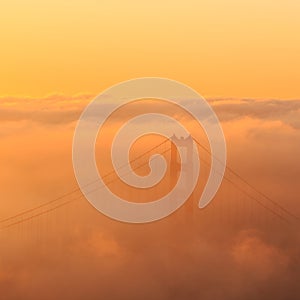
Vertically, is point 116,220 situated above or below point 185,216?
below

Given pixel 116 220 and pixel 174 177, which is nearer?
pixel 174 177

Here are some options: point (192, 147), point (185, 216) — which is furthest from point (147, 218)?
point (192, 147)

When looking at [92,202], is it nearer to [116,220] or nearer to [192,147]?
[116,220]

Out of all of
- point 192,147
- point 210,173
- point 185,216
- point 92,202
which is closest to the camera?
point 192,147

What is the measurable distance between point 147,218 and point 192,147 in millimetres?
12407

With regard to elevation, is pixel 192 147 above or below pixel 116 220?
above

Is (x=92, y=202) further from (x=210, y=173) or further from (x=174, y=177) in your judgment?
(x=174, y=177)

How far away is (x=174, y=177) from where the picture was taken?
34000mm

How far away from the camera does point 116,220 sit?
1758 inches

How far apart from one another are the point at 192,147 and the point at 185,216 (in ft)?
11.6

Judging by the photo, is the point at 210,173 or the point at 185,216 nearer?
the point at 185,216

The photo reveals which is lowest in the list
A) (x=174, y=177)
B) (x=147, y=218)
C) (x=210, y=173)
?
(x=147, y=218)

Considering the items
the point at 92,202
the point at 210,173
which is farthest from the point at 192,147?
the point at 92,202

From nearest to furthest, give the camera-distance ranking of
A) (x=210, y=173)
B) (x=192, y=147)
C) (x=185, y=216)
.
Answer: (x=192, y=147), (x=185, y=216), (x=210, y=173)
